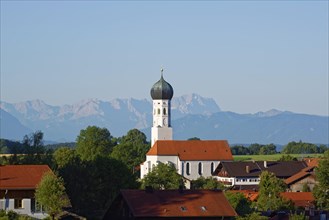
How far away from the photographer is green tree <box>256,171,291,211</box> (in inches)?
2808

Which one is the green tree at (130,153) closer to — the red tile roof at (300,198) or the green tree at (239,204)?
the red tile roof at (300,198)

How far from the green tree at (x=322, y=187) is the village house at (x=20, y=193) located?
28.8 meters

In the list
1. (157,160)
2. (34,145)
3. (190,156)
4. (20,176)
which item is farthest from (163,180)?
(190,156)

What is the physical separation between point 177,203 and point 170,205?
0.53 m

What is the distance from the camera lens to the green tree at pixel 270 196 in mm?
71312

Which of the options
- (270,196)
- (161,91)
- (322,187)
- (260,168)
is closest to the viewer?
(270,196)

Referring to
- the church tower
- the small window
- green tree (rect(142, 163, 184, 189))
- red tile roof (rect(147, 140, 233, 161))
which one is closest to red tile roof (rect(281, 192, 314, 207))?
green tree (rect(142, 163, 184, 189))

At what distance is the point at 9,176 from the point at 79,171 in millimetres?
10079

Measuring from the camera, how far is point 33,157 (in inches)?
2977

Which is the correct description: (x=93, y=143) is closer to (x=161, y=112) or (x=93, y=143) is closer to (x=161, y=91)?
(x=161, y=112)

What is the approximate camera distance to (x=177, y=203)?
197 ft

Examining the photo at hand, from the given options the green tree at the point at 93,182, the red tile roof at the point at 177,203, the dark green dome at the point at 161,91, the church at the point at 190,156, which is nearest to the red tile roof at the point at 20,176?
the red tile roof at the point at 177,203

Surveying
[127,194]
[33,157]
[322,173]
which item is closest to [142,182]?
[33,157]

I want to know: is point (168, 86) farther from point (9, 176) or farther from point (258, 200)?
point (9, 176)
